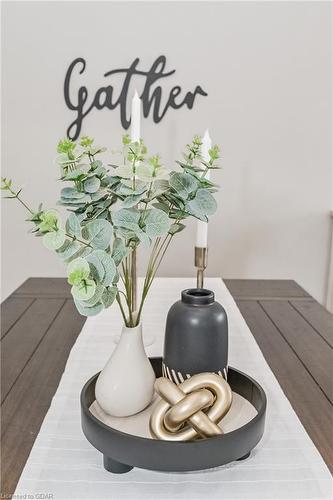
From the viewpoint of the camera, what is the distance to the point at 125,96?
2.40 m

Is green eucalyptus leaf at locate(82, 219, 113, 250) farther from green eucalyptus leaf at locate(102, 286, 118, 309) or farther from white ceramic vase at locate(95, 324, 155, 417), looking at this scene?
white ceramic vase at locate(95, 324, 155, 417)

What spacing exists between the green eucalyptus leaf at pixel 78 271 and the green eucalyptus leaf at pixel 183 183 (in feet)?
0.52

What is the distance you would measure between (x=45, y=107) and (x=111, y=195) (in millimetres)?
1987

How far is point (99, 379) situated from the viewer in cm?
69

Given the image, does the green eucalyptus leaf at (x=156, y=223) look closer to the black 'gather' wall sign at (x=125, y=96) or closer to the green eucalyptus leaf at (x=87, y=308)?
the green eucalyptus leaf at (x=87, y=308)

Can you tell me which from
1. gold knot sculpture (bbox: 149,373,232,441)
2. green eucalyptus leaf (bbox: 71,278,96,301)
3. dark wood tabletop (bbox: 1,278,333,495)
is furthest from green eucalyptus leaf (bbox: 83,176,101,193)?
dark wood tabletop (bbox: 1,278,333,495)

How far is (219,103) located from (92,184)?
6.42ft

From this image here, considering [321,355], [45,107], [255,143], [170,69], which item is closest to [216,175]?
[255,143]

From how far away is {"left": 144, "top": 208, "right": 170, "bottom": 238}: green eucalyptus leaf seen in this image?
609 millimetres

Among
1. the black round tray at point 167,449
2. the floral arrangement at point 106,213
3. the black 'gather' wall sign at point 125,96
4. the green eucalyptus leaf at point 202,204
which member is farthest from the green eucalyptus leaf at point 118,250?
the black 'gather' wall sign at point 125,96

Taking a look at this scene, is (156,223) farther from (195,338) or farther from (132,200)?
(195,338)

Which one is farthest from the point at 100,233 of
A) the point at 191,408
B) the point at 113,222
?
the point at 191,408

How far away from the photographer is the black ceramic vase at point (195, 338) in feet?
2.28

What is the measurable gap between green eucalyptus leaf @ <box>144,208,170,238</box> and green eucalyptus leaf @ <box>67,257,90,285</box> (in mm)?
95
